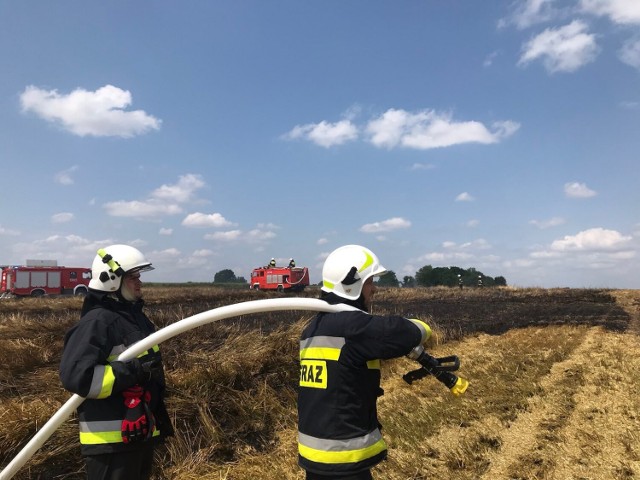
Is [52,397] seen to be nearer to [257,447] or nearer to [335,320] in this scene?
[257,447]

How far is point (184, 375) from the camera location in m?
6.00

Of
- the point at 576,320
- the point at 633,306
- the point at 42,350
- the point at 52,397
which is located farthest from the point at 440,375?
the point at 633,306

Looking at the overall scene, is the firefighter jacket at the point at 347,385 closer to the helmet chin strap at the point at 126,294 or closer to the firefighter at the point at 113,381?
the firefighter at the point at 113,381

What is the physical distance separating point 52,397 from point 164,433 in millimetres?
2831

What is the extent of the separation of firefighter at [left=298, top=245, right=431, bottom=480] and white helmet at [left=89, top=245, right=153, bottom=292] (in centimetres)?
139

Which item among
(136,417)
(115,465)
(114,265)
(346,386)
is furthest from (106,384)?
(346,386)

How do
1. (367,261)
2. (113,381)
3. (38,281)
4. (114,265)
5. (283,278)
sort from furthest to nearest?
(283,278) → (38,281) → (114,265) → (367,261) → (113,381)

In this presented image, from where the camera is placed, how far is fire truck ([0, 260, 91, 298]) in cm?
3631

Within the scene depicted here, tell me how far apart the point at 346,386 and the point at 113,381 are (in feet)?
4.46

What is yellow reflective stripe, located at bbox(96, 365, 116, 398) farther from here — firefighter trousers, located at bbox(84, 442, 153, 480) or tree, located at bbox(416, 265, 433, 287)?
tree, located at bbox(416, 265, 433, 287)

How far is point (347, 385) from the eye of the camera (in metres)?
2.69

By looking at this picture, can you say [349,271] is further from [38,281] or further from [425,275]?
[425,275]

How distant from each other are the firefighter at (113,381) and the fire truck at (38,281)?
3678 cm

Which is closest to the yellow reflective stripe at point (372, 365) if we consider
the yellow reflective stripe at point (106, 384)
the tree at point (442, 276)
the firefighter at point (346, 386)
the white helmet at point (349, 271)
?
the firefighter at point (346, 386)
